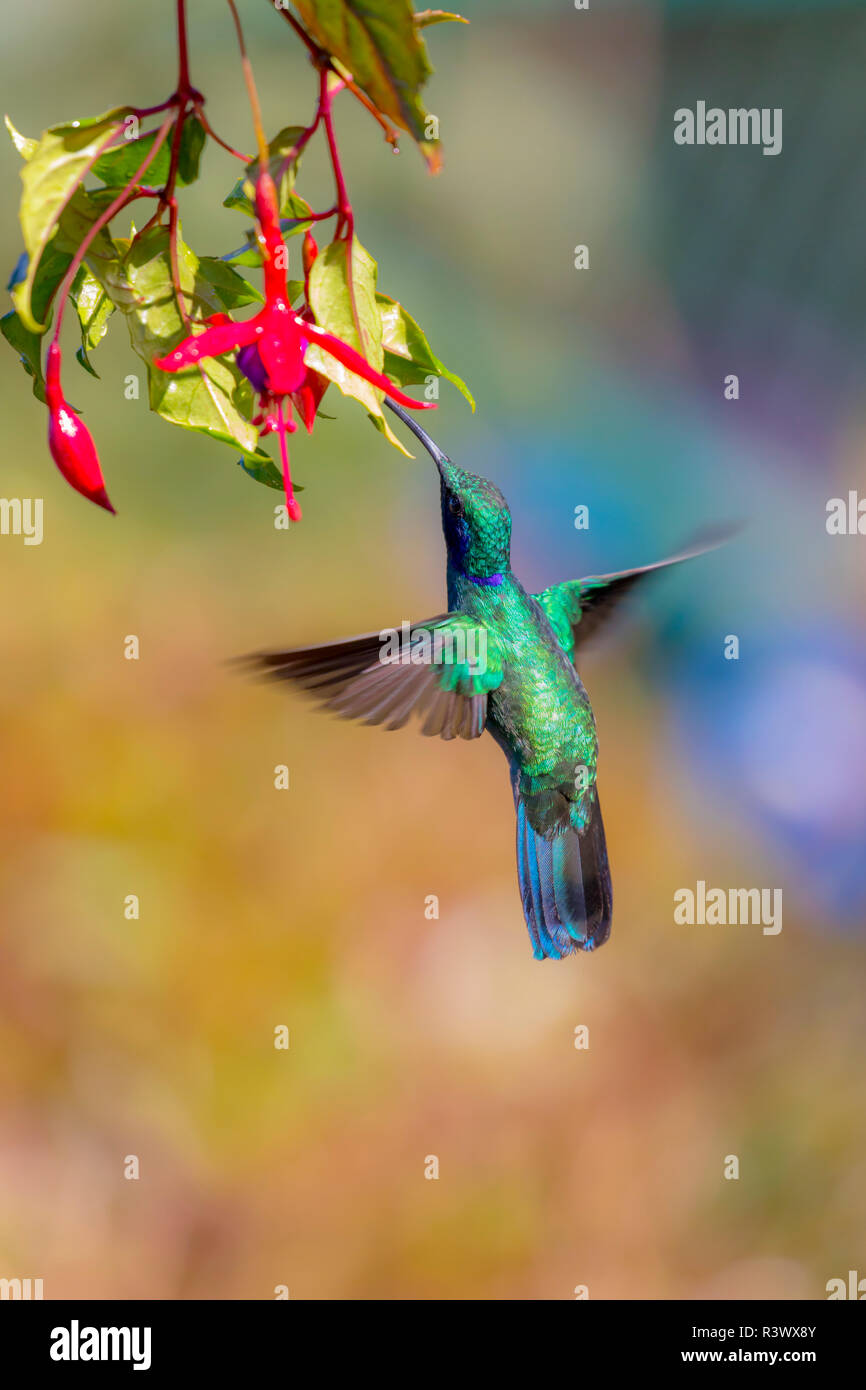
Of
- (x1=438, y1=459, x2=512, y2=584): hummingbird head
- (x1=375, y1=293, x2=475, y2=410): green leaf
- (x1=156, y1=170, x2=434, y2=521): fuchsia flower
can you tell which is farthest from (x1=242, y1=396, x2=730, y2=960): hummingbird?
(x1=156, y1=170, x2=434, y2=521): fuchsia flower

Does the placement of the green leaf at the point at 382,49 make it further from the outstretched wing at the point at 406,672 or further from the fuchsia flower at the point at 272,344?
the outstretched wing at the point at 406,672

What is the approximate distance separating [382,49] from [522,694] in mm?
511

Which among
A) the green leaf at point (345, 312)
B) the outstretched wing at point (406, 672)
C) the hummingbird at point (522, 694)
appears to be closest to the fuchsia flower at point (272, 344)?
the green leaf at point (345, 312)

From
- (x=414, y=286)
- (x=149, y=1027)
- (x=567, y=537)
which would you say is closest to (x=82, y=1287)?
(x=149, y=1027)

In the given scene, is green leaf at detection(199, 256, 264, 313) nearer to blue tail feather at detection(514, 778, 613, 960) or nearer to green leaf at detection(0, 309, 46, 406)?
green leaf at detection(0, 309, 46, 406)

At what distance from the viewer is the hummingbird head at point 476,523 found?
32.0 inches

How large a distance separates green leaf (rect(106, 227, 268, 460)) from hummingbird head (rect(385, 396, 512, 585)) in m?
0.29

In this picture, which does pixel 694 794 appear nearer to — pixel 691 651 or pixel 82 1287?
pixel 691 651

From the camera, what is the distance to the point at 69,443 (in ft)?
1.60

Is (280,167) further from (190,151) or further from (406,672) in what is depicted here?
(406,672)

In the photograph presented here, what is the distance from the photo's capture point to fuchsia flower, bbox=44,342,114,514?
Answer: 0.49 metres

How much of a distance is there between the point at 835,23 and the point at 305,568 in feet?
4.82

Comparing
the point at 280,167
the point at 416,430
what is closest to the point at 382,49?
the point at 280,167

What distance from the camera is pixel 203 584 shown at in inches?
82.7
